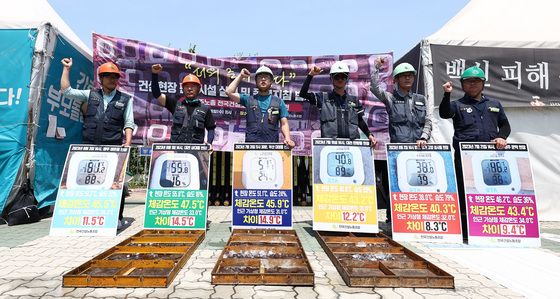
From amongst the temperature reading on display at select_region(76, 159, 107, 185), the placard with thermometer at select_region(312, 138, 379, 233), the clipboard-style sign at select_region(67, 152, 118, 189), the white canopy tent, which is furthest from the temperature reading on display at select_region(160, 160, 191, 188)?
the white canopy tent

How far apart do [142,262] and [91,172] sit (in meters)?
2.09

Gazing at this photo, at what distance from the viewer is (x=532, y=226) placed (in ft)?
13.9

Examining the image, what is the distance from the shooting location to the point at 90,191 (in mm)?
4547

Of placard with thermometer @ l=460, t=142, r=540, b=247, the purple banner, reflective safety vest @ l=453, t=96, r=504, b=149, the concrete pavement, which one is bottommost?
the concrete pavement

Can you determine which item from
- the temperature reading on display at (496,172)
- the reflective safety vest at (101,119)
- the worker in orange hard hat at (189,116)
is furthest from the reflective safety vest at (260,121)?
the temperature reading on display at (496,172)

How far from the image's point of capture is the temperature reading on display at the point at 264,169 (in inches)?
183

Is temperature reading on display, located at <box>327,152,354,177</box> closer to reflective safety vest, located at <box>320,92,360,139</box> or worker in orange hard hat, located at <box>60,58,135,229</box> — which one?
reflective safety vest, located at <box>320,92,360,139</box>

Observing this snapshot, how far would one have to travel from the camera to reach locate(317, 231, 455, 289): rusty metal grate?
2701mm

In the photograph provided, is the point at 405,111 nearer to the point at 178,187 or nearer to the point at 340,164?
the point at 340,164

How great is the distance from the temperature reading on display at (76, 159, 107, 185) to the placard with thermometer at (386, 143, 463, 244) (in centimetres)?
384

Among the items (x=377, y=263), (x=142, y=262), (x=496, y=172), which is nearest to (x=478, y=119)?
(x=496, y=172)

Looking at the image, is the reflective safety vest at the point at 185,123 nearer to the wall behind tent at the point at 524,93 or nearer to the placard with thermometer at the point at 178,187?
the placard with thermometer at the point at 178,187

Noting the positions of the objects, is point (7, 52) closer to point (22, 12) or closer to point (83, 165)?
point (22, 12)

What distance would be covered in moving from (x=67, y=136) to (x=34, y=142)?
820mm
